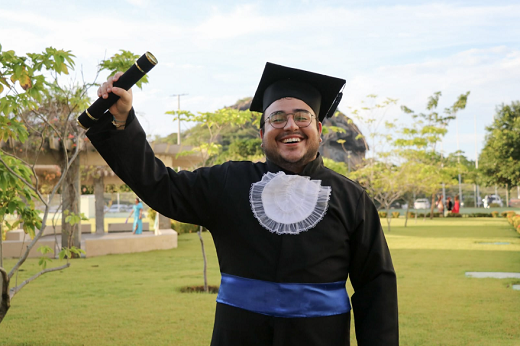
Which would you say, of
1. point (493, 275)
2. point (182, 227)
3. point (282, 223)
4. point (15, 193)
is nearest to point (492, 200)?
Answer: point (182, 227)

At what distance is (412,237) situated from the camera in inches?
690

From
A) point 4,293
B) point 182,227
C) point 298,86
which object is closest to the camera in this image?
point 298,86

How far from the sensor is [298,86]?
236 centimetres

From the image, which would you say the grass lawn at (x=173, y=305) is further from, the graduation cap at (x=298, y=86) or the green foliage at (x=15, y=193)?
the graduation cap at (x=298, y=86)

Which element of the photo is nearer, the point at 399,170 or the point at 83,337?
the point at 83,337

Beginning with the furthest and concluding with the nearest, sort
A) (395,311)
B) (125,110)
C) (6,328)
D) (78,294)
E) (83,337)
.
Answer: (78,294) < (6,328) < (83,337) < (395,311) < (125,110)

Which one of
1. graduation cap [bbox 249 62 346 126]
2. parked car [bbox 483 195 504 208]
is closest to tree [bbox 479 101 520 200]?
parked car [bbox 483 195 504 208]

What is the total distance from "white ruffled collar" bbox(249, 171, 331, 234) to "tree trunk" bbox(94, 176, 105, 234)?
16.9m

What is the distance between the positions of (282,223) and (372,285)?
0.46 metres

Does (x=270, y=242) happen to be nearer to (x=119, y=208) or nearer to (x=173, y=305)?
(x=173, y=305)

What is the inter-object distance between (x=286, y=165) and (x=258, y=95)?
428 mm

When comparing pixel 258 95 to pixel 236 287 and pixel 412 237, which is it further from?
pixel 412 237

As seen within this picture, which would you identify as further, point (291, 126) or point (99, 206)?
point (99, 206)

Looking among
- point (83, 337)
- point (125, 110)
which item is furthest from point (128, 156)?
point (83, 337)
